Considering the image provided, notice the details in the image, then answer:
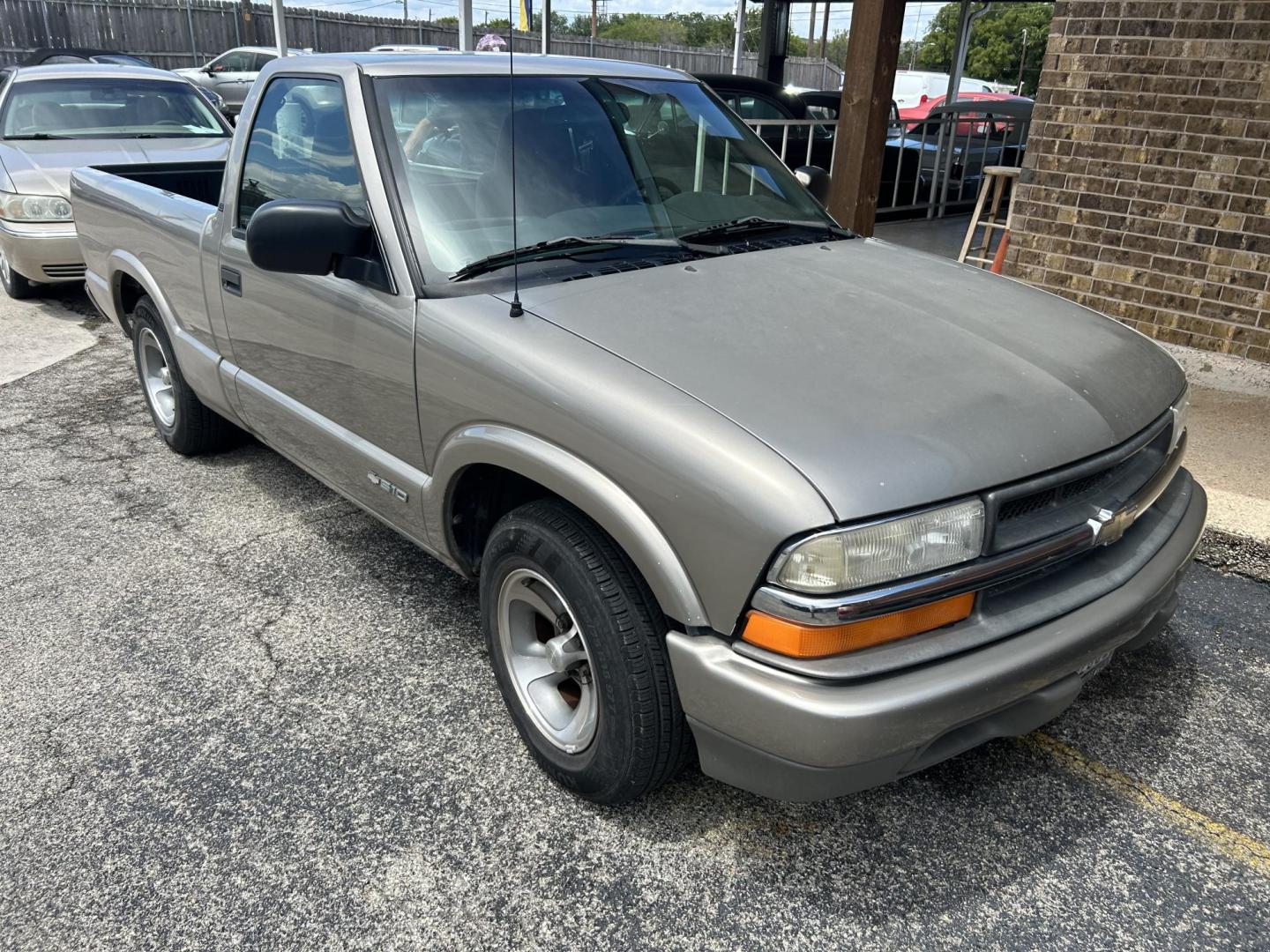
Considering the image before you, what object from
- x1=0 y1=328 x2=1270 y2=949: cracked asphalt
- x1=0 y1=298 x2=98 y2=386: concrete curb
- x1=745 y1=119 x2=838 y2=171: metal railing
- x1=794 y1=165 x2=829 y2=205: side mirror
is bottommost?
x1=0 y1=298 x2=98 y2=386: concrete curb

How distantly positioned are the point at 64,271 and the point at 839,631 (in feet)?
24.1

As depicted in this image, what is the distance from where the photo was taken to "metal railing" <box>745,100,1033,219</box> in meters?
10.3

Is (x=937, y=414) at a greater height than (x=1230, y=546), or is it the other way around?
(x=937, y=414)

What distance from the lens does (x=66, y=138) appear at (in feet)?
25.6

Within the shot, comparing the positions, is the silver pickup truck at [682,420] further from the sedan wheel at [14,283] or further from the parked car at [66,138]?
the sedan wheel at [14,283]

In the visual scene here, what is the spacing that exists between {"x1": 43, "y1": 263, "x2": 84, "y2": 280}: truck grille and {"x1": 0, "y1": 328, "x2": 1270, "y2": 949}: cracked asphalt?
14.8 feet

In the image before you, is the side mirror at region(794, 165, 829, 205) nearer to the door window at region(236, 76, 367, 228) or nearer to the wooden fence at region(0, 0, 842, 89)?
the door window at region(236, 76, 367, 228)

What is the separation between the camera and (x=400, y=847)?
8.04ft

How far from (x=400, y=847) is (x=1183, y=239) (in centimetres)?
521

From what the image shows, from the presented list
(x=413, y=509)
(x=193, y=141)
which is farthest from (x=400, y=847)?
(x=193, y=141)

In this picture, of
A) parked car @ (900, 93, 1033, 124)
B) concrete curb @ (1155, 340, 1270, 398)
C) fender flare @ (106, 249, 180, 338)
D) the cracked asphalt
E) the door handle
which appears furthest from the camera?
parked car @ (900, 93, 1033, 124)

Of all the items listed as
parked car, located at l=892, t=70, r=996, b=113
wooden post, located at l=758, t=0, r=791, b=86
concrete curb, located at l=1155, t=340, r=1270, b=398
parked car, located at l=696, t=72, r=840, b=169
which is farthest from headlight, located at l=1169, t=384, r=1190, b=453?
parked car, located at l=892, t=70, r=996, b=113

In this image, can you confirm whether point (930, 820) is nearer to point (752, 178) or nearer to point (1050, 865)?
point (1050, 865)

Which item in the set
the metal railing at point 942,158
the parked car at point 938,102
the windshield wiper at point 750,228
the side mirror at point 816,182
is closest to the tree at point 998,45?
the parked car at point 938,102
